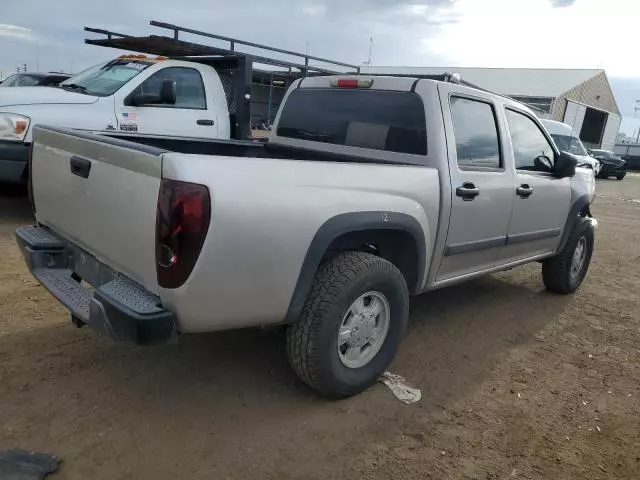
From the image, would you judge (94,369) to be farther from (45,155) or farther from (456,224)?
(456,224)

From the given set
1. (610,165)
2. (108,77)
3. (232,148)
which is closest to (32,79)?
(108,77)

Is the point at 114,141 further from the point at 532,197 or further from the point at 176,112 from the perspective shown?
the point at 176,112

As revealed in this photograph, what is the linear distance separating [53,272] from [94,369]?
63 cm

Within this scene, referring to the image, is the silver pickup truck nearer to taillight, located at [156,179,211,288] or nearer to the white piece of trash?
taillight, located at [156,179,211,288]

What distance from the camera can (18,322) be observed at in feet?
12.4

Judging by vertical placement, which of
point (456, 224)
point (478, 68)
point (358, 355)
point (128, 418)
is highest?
point (478, 68)

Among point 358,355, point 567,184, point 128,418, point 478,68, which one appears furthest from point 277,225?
point 478,68

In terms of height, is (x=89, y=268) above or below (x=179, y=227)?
below

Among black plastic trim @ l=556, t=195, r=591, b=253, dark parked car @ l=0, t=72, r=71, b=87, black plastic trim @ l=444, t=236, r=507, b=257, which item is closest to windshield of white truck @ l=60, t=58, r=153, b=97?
dark parked car @ l=0, t=72, r=71, b=87

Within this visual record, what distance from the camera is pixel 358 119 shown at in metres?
3.98

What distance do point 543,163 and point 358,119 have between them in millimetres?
1772

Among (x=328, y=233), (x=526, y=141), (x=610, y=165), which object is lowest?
(x=610, y=165)

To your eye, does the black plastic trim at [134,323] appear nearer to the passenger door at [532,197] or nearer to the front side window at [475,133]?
the front side window at [475,133]

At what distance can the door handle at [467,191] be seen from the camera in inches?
142
